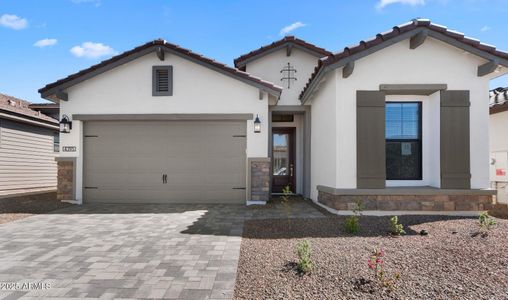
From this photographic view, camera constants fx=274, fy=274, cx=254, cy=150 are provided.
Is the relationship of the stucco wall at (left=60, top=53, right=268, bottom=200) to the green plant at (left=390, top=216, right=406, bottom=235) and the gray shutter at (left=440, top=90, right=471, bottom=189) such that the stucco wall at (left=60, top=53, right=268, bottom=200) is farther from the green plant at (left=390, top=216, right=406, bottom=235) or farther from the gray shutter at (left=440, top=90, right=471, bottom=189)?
the gray shutter at (left=440, top=90, right=471, bottom=189)

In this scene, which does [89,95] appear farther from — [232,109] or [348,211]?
[348,211]

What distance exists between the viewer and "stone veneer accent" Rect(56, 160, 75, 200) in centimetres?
838

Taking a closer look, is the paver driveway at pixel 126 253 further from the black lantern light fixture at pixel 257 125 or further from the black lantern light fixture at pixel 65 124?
the black lantern light fixture at pixel 65 124

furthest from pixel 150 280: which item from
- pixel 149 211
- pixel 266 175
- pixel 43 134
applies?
pixel 43 134

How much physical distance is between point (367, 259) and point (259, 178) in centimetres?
463

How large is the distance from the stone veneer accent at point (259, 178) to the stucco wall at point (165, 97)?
25cm

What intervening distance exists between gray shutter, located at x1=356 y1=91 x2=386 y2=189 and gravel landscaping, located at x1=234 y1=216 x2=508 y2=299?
1.09 meters

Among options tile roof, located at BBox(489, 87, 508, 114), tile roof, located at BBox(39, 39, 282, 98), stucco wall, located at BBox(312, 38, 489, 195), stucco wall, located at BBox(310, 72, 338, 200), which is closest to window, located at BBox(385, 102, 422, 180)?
stucco wall, located at BBox(312, 38, 489, 195)

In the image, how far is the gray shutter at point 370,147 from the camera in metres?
6.21

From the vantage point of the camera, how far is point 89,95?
27.7ft

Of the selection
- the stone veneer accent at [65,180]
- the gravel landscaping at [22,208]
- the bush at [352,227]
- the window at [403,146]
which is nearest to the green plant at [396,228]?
the bush at [352,227]

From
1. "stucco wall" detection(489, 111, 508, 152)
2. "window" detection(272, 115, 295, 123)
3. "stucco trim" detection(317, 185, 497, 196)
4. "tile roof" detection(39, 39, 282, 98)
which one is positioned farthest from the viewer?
"window" detection(272, 115, 295, 123)

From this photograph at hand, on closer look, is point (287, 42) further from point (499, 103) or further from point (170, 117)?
point (499, 103)

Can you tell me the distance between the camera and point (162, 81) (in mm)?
8406
